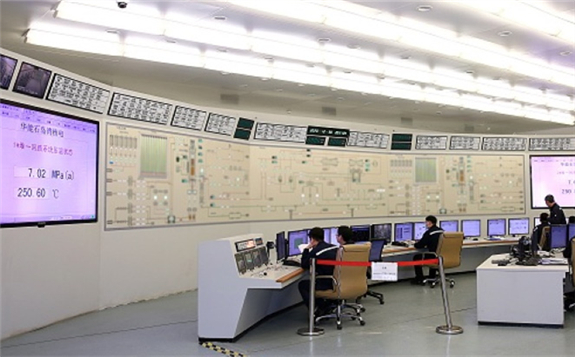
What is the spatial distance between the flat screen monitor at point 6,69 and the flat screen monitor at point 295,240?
321cm

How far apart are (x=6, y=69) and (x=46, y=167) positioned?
1.02 metres

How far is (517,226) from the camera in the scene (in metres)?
9.73

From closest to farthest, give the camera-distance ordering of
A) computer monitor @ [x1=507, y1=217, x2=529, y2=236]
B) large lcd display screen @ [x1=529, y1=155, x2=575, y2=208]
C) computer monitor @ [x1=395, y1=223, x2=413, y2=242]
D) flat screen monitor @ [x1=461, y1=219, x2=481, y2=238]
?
computer monitor @ [x1=395, y1=223, x2=413, y2=242], flat screen monitor @ [x1=461, y1=219, x2=481, y2=238], computer monitor @ [x1=507, y1=217, x2=529, y2=236], large lcd display screen @ [x1=529, y1=155, x2=575, y2=208]

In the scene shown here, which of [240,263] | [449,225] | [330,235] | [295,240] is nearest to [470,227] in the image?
[449,225]

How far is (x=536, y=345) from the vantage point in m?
4.91

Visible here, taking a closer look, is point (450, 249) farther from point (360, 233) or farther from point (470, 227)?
point (360, 233)

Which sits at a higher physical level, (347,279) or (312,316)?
(347,279)

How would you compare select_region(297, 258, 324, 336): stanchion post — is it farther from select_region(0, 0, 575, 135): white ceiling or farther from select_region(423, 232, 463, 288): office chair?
select_region(423, 232, 463, 288): office chair

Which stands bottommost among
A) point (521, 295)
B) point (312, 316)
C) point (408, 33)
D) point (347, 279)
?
point (312, 316)

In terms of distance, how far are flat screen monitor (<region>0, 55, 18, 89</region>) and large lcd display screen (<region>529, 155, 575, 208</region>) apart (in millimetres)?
9308

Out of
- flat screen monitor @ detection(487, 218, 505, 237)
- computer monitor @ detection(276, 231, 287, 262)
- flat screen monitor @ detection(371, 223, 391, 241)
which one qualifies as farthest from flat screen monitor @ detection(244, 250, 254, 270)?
flat screen monitor @ detection(487, 218, 505, 237)

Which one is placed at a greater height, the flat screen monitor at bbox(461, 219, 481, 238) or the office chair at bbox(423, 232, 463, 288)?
the flat screen monitor at bbox(461, 219, 481, 238)

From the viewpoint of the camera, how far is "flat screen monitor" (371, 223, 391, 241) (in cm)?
788

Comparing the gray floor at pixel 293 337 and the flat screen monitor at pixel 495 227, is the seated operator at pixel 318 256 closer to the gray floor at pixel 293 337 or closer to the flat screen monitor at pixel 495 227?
the gray floor at pixel 293 337
